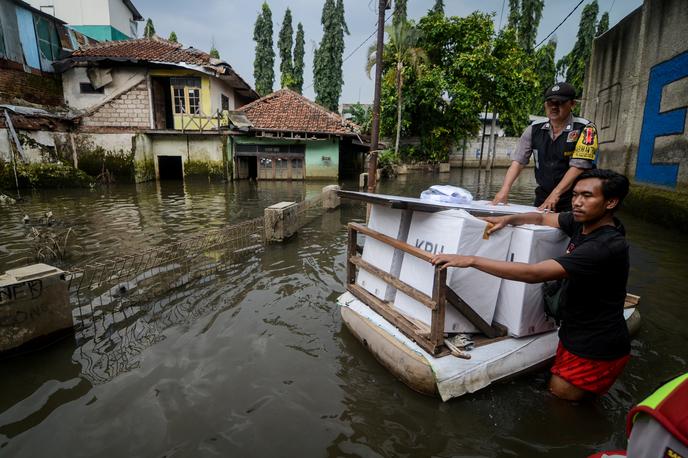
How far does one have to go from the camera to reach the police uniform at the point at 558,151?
12.0ft

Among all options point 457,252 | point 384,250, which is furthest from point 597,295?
point 384,250

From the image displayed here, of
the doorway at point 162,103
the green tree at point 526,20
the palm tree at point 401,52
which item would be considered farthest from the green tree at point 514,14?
the doorway at point 162,103

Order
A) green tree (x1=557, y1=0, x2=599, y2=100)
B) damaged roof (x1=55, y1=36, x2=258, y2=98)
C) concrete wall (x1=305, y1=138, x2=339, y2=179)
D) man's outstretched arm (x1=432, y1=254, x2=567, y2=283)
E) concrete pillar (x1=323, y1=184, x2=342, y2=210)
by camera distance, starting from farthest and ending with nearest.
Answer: green tree (x1=557, y1=0, x2=599, y2=100)
concrete wall (x1=305, y1=138, x2=339, y2=179)
damaged roof (x1=55, y1=36, x2=258, y2=98)
concrete pillar (x1=323, y1=184, x2=342, y2=210)
man's outstretched arm (x1=432, y1=254, x2=567, y2=283)

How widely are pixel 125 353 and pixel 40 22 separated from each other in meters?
24.7

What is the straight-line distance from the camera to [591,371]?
2.85 metres

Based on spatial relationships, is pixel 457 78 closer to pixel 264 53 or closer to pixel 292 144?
pixel 292 144

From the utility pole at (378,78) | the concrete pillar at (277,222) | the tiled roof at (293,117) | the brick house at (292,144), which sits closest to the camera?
the concrete pillar at (277,222)

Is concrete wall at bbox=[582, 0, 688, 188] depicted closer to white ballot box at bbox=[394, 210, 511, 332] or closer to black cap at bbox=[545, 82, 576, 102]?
black cap at bbox=[545, 82, 576, 102]

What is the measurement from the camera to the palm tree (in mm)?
24219

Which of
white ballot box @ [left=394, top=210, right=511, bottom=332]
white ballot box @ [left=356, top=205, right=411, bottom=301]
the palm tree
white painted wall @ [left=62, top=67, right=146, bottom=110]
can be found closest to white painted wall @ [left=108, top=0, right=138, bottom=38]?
→ white painted wall @ [left=62, top=67, right=146, bottom=110]

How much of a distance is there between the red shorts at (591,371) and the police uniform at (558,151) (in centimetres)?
177

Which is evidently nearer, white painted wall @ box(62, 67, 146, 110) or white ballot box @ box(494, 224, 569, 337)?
white ballot box @ box(494, 224, 569, 337)

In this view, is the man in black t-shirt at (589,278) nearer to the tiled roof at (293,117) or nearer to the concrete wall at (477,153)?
the tiled roof at (293,117)

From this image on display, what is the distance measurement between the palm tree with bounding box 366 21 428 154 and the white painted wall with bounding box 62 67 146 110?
13.9 metres
